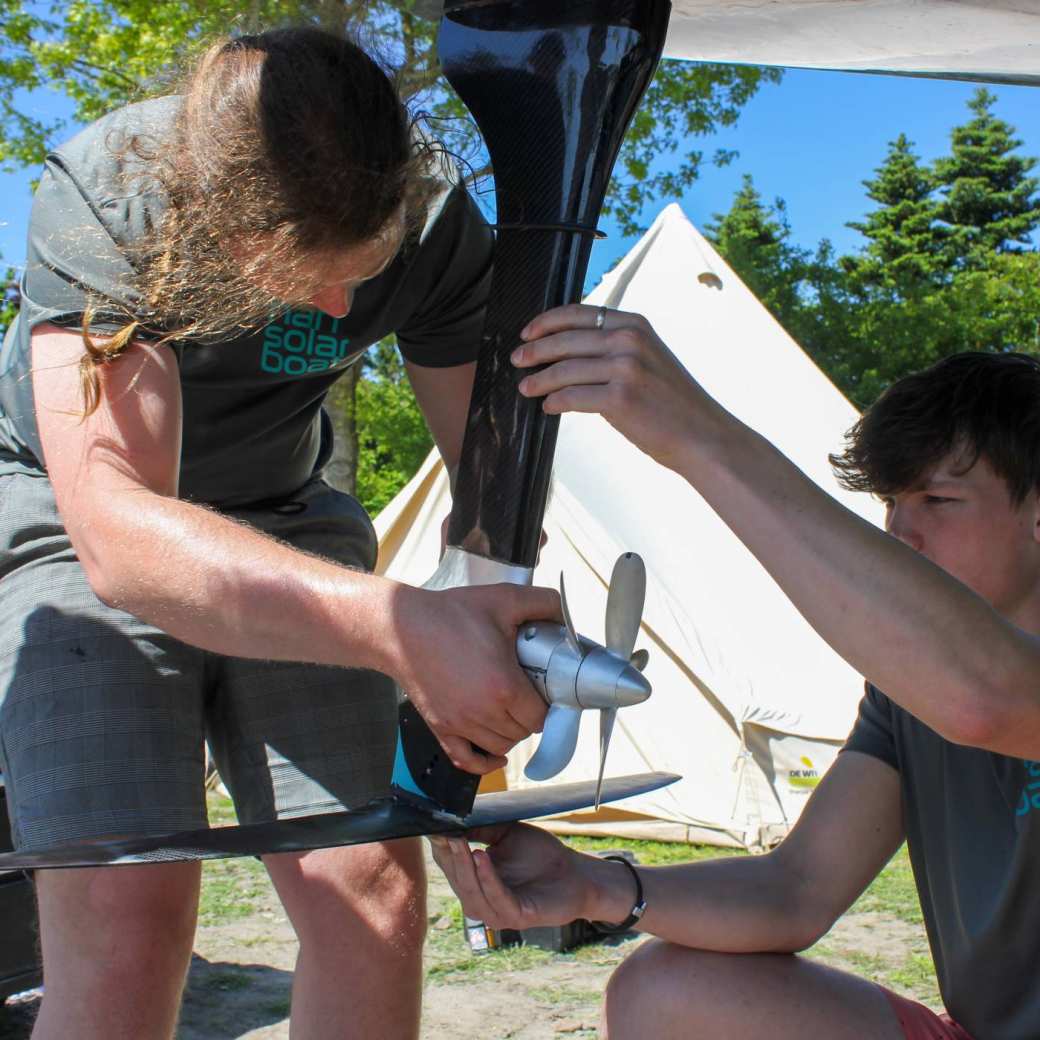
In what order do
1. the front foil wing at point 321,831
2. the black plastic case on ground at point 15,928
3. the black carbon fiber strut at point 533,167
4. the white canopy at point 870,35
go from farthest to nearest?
the black plastic case on ground at point 15,928, the white canopy at point 870,35, the black carbon fiber strut at point 533,167, the front foil wing at point 321,831

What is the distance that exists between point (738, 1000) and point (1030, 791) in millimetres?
515

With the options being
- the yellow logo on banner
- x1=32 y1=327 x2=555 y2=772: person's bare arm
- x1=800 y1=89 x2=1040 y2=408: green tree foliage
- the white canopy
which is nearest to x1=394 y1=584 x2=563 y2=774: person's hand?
Result: x1=32 y1=327 x2=555 y2=772: person's bare arm

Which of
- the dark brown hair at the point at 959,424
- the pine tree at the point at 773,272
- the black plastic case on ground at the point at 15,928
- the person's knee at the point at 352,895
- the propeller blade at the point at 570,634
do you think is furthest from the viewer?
the pine tree at the point at 773,272

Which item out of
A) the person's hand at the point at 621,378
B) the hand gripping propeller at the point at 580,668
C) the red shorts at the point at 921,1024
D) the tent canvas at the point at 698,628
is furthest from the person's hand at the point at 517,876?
the tent canvas at the point at 698,628

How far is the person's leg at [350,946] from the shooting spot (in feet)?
6.41

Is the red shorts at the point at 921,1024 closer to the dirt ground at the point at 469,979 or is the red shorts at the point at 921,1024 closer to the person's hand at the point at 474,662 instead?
the person's hand at the point at 474,662

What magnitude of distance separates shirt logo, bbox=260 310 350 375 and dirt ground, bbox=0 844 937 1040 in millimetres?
2193

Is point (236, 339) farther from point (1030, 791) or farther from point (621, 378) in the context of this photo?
point (1030, 791)

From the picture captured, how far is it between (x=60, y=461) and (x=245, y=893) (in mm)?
3704

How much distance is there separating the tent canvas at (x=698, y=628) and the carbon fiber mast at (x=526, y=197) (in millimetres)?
3719

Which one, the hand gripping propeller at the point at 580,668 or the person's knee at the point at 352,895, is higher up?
the hand gripping propeller at the point at 580,668

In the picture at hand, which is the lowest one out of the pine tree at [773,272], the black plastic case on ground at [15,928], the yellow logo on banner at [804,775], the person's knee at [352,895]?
the yellow logo on banner at [804,775]

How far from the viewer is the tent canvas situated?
226 inches

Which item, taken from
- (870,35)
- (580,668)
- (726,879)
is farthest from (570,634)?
(870,35)
